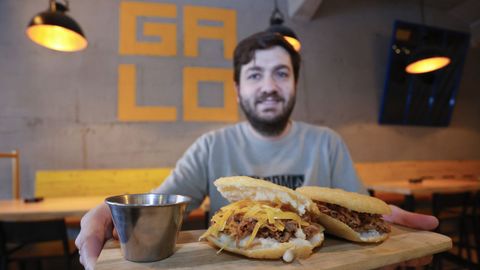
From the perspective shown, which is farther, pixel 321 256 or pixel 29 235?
pixel 29 235

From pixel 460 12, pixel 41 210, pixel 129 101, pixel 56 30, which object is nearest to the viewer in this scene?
pixel 41 210

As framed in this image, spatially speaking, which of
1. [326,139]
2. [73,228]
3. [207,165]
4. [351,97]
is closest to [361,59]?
[351,97]

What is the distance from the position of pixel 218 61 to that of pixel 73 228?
2.89 meters

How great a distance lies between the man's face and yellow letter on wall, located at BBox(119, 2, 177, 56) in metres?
2.78

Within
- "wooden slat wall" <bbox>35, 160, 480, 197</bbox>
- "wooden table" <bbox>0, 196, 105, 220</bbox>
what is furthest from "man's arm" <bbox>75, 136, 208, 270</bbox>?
"wooden slat wall" <bbox>35, 160, 480, 197</bbox>

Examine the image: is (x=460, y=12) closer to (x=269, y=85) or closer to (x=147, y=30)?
(x=147, y=30)

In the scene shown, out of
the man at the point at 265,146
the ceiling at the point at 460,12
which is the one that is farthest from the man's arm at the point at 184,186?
the ceiling at the point at 460,12

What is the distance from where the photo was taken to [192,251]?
88cm

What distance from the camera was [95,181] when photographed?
3.65 meters

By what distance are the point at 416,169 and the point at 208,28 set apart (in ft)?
13.9

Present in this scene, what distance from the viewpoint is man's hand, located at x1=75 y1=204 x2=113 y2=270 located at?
856 millimetres

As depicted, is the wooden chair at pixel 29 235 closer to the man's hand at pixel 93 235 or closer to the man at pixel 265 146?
the man at pixel 265 146

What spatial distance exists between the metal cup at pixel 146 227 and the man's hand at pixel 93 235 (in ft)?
0.51

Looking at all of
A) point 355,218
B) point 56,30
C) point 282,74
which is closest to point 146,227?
point 355,218
